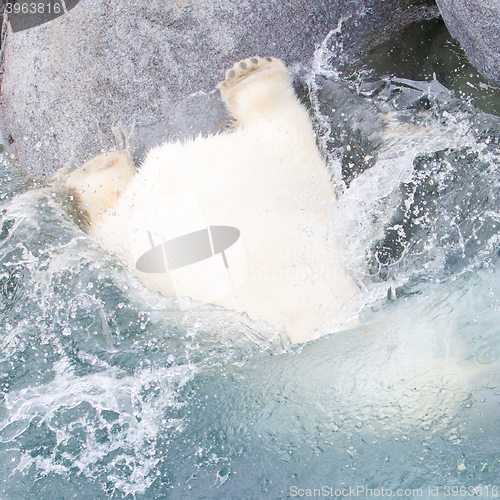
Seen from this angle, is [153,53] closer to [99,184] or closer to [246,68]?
[246,68]

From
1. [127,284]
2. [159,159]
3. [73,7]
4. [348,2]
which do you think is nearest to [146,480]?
[127,284]

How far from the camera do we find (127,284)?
226 cm

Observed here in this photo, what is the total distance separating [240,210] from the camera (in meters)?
2.22

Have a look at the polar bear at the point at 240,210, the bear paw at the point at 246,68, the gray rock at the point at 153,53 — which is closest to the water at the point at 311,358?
the polar bear at the point at 240,210

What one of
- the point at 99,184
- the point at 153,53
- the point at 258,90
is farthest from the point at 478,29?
the point at 99,184

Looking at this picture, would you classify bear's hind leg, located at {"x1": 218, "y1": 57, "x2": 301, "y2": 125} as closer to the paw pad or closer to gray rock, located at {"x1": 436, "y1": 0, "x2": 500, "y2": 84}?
the paw pad

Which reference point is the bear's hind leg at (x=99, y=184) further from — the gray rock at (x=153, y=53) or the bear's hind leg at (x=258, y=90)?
Answer: the bear's hind leg at (x=258, y=90)

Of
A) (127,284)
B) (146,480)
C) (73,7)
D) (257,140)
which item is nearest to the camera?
(146,480)

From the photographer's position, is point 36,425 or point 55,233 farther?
point 55,233

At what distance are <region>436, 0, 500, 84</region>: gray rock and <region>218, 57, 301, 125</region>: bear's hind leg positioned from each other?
830 millimetres

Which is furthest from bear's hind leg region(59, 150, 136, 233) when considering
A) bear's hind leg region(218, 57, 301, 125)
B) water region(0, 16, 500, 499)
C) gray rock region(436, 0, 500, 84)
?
gray rock region(436, 0, 500, 84)

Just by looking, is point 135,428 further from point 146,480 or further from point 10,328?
point 10,328

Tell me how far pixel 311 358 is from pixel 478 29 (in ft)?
5.47

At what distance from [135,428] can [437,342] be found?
1306 mm
